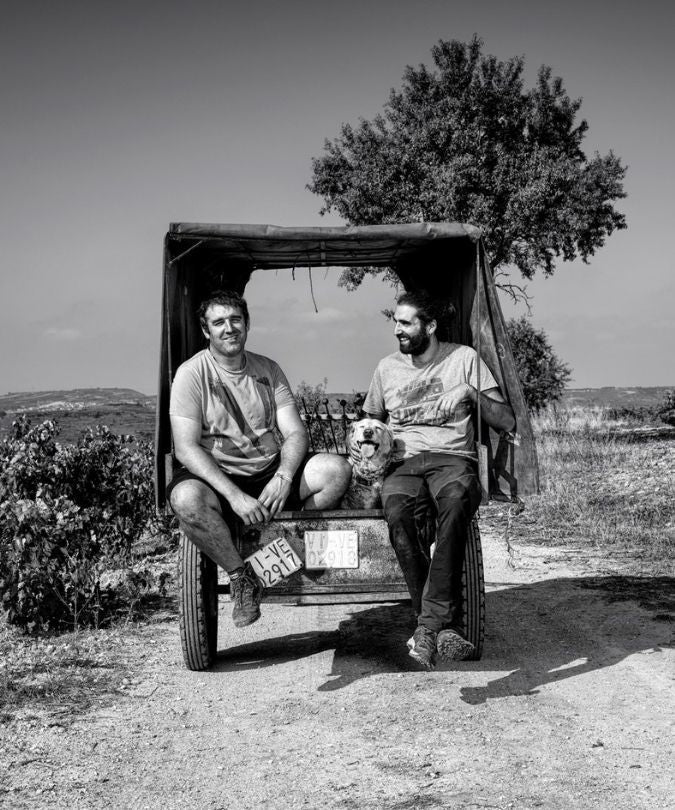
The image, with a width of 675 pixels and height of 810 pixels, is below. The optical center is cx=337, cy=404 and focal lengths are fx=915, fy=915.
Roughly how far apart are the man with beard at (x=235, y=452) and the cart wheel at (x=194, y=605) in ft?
0.50

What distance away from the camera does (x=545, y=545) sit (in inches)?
363

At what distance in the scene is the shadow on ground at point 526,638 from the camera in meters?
4.88

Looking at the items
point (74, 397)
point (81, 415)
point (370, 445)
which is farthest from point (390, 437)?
point (74, 397)

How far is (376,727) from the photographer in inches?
156

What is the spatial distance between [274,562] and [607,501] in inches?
298

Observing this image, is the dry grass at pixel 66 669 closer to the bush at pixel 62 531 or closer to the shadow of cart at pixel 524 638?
the bush at pixel 62 531

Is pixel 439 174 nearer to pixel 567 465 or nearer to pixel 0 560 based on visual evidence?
pixel 567 465

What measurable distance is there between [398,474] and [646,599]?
2557 millimetres

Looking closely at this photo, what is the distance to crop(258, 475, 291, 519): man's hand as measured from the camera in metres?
4.96

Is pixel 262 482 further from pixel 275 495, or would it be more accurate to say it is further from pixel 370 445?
pixel 370 445

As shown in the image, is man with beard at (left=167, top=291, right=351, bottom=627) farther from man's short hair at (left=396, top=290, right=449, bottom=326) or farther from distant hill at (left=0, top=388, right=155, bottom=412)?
distant hill at (left=0, top=388, right=155, bottom=412)

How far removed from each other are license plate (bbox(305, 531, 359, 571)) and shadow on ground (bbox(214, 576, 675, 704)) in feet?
1.90

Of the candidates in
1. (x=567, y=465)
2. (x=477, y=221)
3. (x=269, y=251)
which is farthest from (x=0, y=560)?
(x=477, y=221)

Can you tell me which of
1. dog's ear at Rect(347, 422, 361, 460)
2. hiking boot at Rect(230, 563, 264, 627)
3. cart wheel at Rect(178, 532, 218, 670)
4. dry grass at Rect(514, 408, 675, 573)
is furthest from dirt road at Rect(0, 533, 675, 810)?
dry grass at Rect(514, 408, 675, 573)
